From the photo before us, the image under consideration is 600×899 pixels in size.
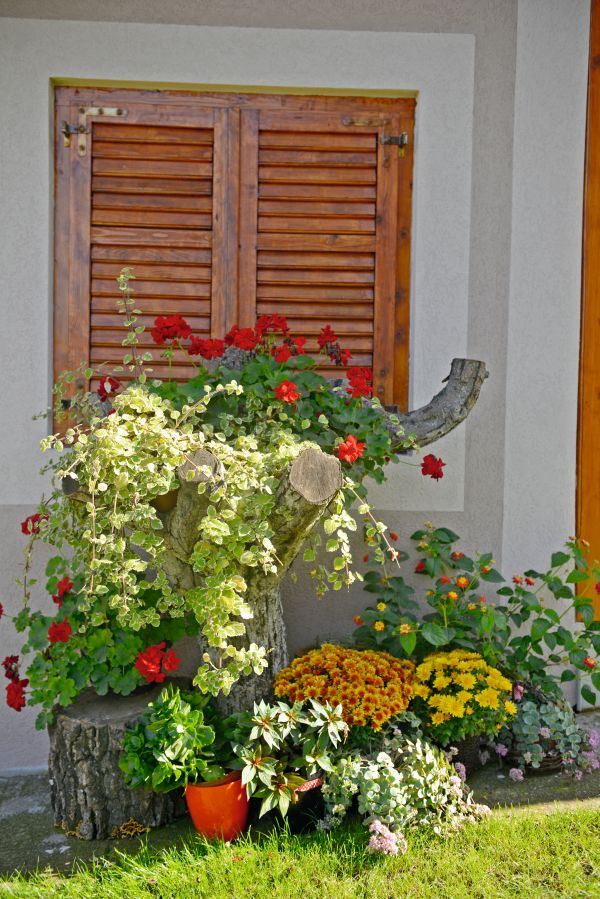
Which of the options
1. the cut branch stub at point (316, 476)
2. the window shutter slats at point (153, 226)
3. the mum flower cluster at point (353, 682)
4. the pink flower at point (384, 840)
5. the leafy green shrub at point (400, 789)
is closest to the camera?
the cut branch stub at point (316, 476)

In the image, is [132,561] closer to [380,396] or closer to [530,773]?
[380,396]

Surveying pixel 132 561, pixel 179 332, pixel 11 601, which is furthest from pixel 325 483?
pixel 11 601

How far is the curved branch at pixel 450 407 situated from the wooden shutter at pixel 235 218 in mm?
364

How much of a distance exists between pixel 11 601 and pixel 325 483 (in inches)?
72.9

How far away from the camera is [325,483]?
2.54 m

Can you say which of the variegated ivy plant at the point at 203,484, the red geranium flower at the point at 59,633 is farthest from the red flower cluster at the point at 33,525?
the red geranium flower at the point at 59,633

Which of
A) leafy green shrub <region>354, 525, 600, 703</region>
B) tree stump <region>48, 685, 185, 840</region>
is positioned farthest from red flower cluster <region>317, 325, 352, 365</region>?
tree stump <region>48, 685, 185, 840</region>

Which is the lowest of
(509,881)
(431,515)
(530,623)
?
(509,881)

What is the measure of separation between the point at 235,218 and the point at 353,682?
6.90 feet

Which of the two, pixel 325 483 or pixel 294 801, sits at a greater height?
pixel 325 483

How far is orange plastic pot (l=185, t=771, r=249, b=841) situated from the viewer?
283 cm

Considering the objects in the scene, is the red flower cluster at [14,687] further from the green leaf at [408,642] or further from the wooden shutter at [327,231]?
the wooden shutter at [327,231]

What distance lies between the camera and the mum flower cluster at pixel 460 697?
10.0 feet

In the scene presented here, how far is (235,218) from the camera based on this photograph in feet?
12.2
